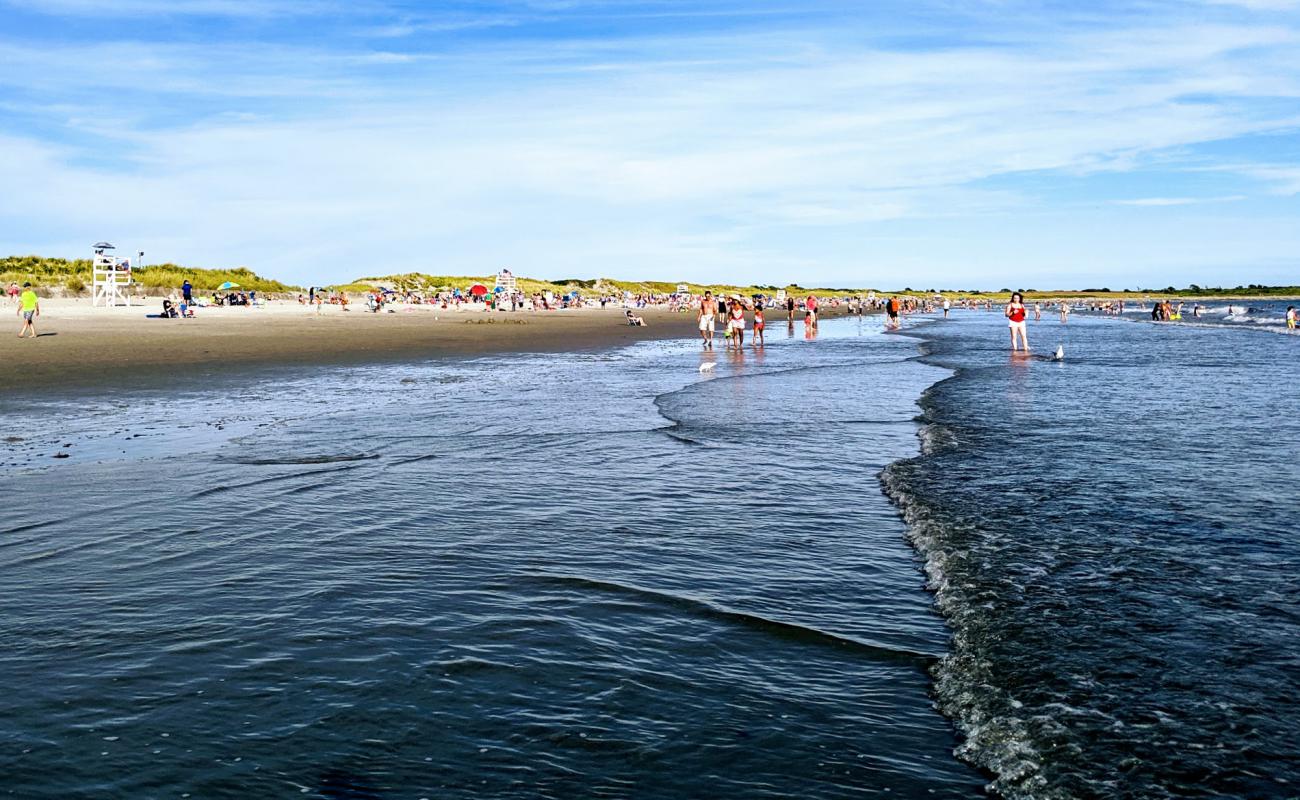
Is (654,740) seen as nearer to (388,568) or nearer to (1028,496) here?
(388,568)

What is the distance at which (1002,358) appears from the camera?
3741cm

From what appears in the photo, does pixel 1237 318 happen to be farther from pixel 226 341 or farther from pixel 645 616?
pixel 645 616

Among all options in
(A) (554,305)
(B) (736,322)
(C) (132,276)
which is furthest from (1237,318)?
(C) (132,276)

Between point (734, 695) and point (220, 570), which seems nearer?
point (734, 695)

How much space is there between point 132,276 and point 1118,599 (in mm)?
82183

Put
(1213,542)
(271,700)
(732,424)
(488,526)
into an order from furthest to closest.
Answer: (732,424), (488,526), (1213,542), (271,700)

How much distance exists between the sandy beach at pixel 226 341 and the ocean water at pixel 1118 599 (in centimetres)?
1998

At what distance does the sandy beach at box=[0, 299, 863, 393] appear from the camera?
2536 centimetres

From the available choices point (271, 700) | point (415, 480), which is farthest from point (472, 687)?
point (415, 480)

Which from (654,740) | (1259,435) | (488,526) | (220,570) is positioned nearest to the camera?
(654,740)

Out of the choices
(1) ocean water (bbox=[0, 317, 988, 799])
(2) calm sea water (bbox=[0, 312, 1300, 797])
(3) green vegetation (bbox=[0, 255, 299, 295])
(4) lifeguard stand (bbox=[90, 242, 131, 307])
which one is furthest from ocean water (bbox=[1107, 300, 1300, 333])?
(3) green vegetation (bbox=[0, 255, 299, 295])

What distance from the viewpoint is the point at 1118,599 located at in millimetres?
6898

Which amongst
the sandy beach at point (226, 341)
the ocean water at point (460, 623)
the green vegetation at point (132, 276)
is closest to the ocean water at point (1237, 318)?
the sandy beach at point (226, 341)

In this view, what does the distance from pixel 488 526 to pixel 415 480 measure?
2.59 meters
